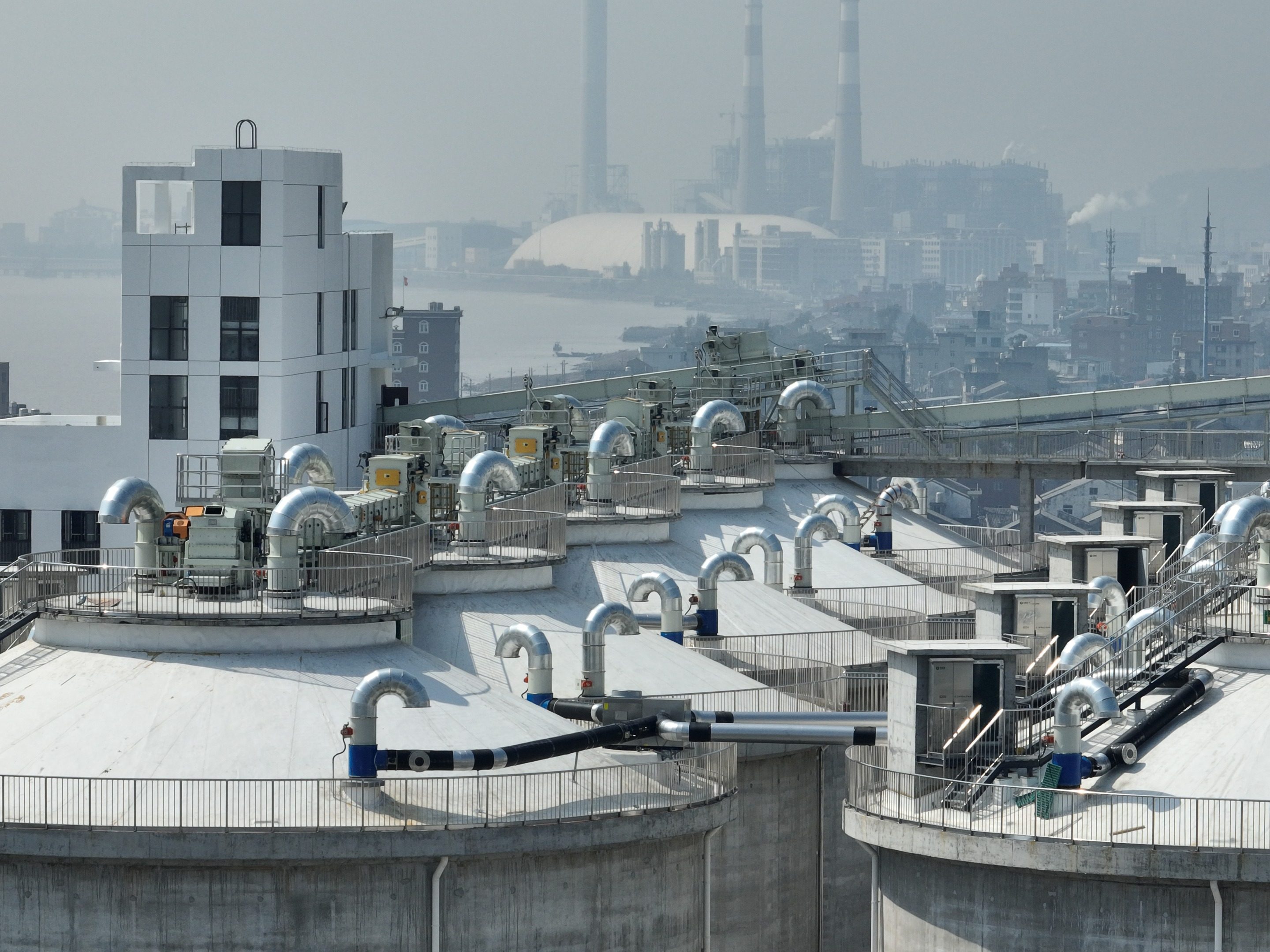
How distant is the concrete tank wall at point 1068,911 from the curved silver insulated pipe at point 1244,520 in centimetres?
1197

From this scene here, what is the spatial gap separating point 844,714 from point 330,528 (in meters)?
11.2

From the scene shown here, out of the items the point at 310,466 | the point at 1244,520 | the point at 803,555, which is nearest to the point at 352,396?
the point at 803,555

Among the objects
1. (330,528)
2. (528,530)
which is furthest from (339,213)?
(330,528)

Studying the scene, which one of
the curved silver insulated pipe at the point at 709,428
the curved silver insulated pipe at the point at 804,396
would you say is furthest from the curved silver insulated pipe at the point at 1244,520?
the curved silver insulated pipe at the point at 804,396

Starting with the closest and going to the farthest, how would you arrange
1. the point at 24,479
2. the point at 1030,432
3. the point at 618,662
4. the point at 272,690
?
the point at 272,690, the point at 618,662, the point at 24,479, the point at 1030,432

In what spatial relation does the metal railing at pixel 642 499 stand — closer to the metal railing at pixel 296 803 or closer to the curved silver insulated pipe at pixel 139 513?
the curved silver insulated pipe at pixel 139 513

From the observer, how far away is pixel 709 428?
285ft

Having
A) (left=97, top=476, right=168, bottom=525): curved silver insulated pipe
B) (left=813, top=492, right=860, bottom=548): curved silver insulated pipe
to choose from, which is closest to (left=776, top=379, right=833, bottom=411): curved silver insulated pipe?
(left=813, top=492, right=860, bottom=548): curved silver insulated pipe

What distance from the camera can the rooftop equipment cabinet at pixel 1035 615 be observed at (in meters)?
54.1

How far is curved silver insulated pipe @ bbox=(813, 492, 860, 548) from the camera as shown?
269 feet

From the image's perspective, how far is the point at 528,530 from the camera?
206 ft

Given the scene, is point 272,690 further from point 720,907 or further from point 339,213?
point 339,213

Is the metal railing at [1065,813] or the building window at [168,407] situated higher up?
the building window at [168,407]

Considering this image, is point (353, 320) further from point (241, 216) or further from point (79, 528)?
point (79, 528)
